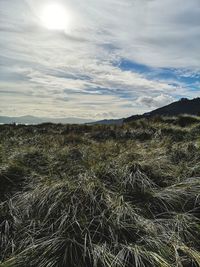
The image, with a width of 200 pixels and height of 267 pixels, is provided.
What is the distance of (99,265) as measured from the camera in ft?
13.3

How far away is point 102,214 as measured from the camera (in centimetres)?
501

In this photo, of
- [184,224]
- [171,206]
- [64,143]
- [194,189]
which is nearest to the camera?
[184,224]

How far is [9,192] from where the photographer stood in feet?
21.2

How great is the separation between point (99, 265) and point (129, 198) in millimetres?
2106

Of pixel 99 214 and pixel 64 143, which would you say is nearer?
pixel 99 214

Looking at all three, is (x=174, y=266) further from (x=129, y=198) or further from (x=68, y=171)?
(x=68, y=171)

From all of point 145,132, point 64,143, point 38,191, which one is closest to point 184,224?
point 38,191

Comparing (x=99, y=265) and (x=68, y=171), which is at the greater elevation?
(x=68, y=171)

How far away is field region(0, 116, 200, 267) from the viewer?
165 inches

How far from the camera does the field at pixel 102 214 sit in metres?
4.18

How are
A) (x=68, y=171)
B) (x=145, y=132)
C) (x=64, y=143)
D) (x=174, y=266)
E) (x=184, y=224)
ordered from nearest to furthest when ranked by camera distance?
1. (x=174, y=266)
2. (x=184, y=224)
3. (x=68, y=171)
4. (x=64, y=143)
5. (x=145, y=132)

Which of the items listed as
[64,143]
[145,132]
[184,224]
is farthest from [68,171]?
[145,132]

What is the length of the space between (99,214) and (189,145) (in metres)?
5.39

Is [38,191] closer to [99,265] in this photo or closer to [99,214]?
[99,214]
